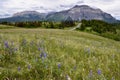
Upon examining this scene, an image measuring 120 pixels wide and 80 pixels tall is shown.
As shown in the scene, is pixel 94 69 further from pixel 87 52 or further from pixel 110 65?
pixel 87 52

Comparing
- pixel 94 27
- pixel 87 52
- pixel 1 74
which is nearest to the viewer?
pixel 1 74

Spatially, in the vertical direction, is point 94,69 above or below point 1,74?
below

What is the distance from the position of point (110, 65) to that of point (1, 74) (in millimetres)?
3793

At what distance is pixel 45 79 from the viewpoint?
444 cm

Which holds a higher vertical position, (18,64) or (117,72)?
(18,64)

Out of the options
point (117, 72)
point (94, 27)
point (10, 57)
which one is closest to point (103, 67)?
point (117, 72)

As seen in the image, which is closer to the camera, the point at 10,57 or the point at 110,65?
the point at 10,57

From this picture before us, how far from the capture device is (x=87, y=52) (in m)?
8.52

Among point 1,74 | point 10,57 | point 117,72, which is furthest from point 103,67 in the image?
point 1,74

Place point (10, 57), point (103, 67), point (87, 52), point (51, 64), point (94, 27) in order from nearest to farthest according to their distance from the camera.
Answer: point (51, 64), point (10, 57), point (103, 67), point (87, 52), point (94, 27)

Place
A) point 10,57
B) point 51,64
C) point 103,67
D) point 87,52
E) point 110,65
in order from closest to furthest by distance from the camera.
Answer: point 51,64
point 10,57
point 103,67
point 110,65
point 87,52

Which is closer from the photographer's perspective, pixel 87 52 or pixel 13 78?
pixel 13 78

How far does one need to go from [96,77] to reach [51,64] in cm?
114

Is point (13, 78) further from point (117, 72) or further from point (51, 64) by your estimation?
point (117, 72)
